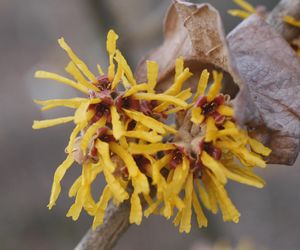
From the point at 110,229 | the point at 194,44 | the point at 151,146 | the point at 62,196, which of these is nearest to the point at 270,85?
the point at 194,44

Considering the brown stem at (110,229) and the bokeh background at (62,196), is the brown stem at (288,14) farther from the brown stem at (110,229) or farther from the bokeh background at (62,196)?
the bokeh background at (62,196)

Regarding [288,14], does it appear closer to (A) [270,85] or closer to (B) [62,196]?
(A) [270,85]

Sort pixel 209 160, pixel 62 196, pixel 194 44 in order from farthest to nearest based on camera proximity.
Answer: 1. pixel 62 196
2. pixel 194 44
3. pixel 209 160

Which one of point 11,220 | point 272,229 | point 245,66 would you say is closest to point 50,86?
point 11,220

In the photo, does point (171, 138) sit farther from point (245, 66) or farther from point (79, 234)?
point (79, 234)

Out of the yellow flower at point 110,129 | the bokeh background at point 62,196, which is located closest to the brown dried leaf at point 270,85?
the yellow flower at point 110,129

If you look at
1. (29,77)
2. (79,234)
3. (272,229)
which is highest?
(29,77)

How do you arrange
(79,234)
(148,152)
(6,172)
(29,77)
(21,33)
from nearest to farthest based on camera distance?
1. (148,152)
2. (79,234)
3. (6,172)
4. (29,77)
5. (21,33)
